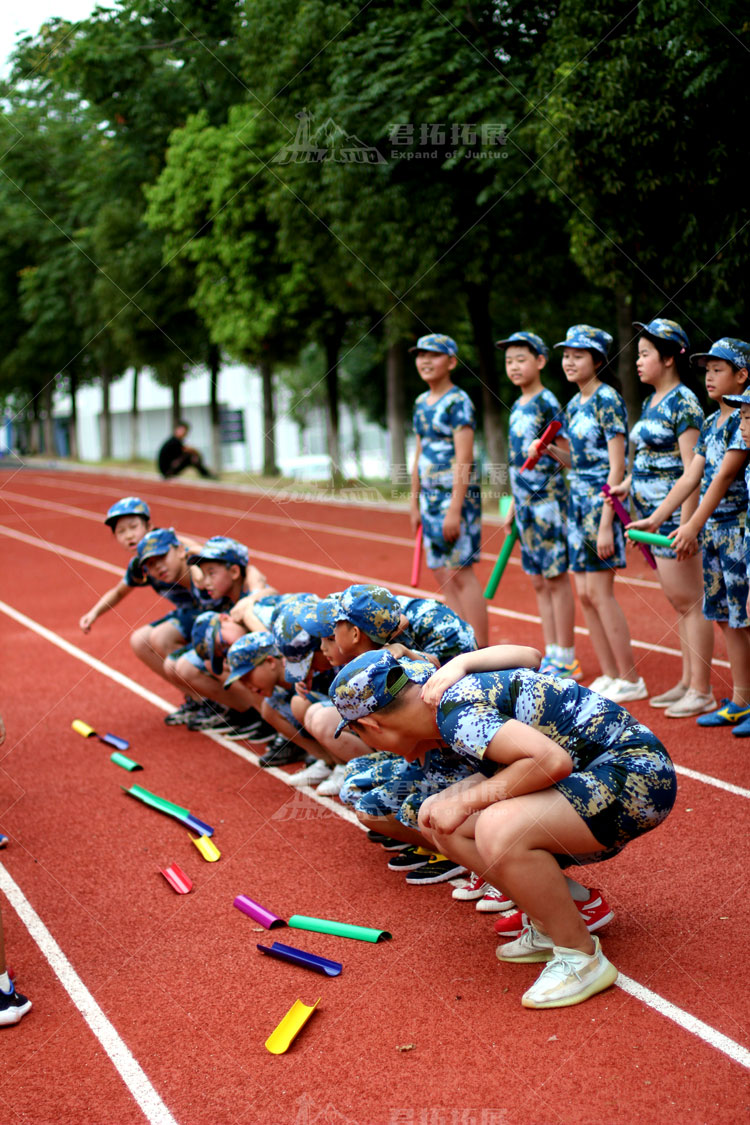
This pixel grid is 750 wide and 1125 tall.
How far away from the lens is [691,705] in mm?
5902

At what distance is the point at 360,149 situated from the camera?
14305mm

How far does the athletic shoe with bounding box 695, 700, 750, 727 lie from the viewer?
5.62m

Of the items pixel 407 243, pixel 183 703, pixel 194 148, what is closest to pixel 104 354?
pixel 194 148

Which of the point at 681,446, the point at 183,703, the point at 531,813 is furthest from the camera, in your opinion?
the point at 183,703

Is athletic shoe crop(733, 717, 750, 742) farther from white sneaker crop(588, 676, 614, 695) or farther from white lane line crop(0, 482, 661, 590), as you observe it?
white lane line crop(0, 482, 661, 590)

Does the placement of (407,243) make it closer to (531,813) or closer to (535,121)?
(535,121)

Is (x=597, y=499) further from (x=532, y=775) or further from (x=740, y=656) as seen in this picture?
(x=532, y=775)

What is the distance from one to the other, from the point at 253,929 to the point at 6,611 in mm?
8553

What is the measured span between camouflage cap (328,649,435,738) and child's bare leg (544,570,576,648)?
326cm

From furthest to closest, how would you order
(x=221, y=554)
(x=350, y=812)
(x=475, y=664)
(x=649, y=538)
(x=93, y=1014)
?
(x=221, y=554), (x=649, y=538), (x=350, y=812), (x=93, y=1014), (x=475, y=664)

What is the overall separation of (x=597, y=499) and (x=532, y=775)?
3.27 m

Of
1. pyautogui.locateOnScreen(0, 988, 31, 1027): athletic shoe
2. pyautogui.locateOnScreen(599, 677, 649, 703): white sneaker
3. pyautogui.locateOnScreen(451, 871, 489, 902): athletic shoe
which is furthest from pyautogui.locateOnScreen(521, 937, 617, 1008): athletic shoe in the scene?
pyautogui.locateOnScreen(599, 677, 649, 703): white sneaker

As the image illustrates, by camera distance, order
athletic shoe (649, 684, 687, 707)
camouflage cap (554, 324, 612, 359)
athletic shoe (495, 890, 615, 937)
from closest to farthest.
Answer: athletic shoe (495, 890, 615, 937) → camouflage cap (554, 324, 612, 359) → athletic shoe (649, 684, 687, 707)

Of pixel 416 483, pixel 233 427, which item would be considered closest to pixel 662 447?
pixel 416 483
